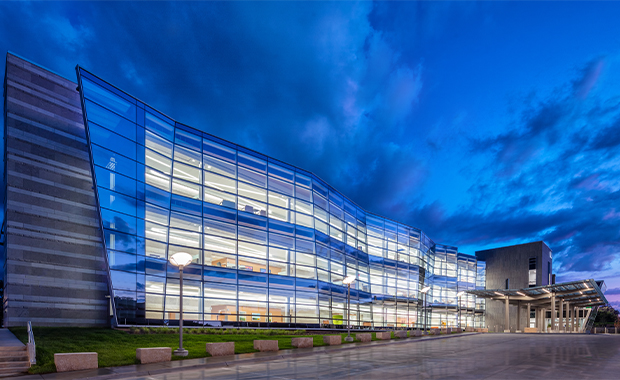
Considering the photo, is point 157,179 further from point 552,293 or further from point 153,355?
point 552,293

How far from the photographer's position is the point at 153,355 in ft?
51.5

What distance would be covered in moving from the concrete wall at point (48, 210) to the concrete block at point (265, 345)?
1646 cm

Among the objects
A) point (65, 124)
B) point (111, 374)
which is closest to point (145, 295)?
point (65, 124)

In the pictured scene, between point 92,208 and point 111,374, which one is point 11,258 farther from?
point 111,374

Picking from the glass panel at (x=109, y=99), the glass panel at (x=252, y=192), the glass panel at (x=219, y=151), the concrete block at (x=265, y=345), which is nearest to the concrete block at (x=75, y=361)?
the concrete block at (x=265, y=345)

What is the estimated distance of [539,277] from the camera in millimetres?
83625

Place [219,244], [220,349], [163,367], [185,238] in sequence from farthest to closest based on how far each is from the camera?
[219,244], [185,238], [220,349], [163,367]

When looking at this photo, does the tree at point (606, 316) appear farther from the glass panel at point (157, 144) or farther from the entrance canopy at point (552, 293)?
the glass panel at point (157, 144)

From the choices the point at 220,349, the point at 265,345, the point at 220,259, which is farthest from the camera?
the point at 220,259

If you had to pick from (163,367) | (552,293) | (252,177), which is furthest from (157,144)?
(552,293)

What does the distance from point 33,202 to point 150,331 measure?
40.1ft

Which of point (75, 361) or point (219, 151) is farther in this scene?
point (219, 151)

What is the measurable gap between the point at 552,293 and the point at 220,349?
60346 mm

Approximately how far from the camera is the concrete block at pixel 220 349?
58.5 ft
